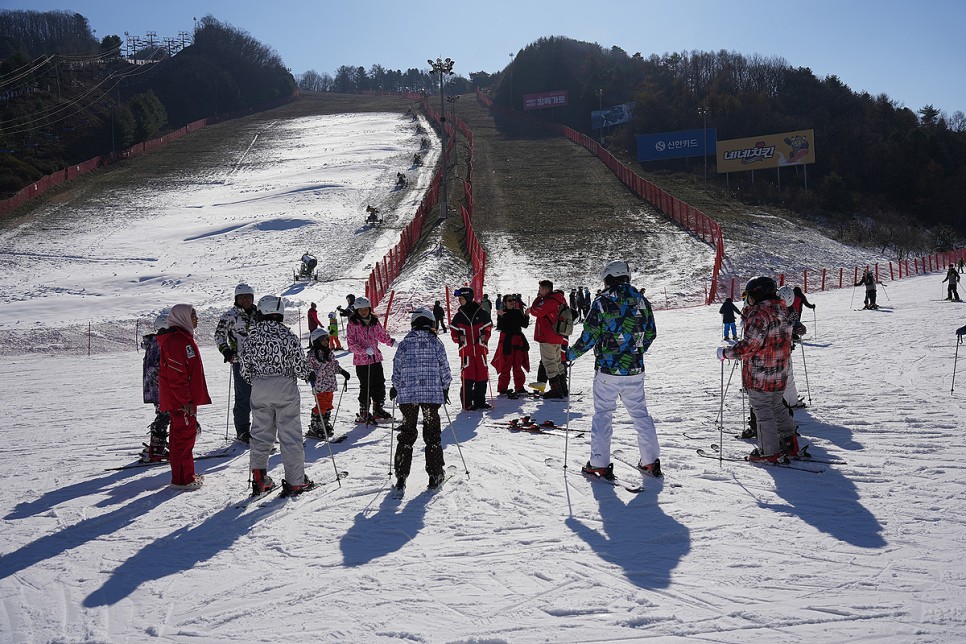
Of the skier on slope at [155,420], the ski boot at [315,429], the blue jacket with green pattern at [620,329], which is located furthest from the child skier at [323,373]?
the blue jacket with green pattern at [620,329]

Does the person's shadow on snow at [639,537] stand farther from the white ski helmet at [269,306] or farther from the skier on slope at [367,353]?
the skier on slope at [367,353]

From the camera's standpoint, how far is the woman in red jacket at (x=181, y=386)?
6.81 meters

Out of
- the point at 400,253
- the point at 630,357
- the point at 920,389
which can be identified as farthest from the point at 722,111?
the point at 630,357

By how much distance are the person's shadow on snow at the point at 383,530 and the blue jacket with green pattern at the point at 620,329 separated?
2.02 m

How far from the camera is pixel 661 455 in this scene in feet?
24.7

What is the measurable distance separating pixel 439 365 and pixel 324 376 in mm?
2726

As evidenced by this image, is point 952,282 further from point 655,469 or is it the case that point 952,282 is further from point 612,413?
point 612,413

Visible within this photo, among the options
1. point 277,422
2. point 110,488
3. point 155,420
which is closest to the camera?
point 277,422

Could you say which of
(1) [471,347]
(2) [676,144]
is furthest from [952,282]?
(2) [676,144]

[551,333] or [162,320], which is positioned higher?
[162,320]

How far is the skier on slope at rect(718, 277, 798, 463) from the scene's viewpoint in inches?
261

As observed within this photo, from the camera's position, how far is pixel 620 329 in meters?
6.39

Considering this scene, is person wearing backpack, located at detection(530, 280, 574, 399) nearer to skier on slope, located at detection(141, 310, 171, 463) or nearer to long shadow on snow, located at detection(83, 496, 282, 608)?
skier on slope, located at detection(141, 310, 171, 463)

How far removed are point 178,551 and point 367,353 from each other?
424 cm
